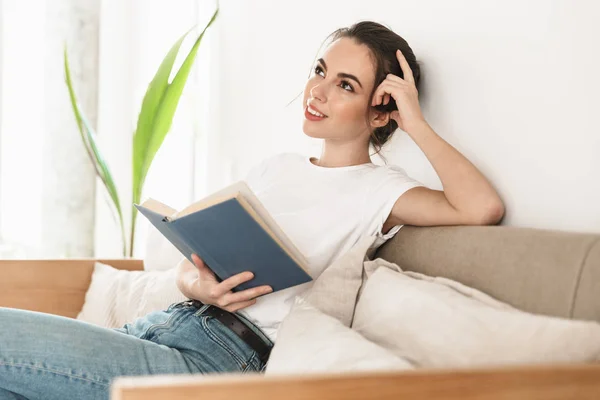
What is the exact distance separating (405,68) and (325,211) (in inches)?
13.7

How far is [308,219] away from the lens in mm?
1616

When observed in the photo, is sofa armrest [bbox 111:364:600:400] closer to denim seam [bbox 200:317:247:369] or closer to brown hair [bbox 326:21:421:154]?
denim seam [bbox 200:317:247:369]

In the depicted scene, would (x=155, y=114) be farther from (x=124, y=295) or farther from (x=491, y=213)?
(x=491, y=213)

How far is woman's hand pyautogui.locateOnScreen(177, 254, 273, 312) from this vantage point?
1.41 meters

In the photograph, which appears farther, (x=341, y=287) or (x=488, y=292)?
(x=341, y=287)

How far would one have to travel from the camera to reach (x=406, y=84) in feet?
5.22

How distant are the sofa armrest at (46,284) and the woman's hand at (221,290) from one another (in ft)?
2.64

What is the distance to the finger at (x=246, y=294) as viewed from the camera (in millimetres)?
1424

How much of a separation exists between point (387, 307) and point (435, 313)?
11 centimetres

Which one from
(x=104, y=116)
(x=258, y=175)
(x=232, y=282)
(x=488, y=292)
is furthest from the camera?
(x=104, y=116)

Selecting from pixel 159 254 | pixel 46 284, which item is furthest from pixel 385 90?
pixel 46 284

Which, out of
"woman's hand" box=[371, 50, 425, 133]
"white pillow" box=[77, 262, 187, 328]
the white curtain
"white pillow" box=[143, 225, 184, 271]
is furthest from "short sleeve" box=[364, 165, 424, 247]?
the white curtain

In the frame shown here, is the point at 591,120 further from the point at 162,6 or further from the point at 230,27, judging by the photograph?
the point at 162,6

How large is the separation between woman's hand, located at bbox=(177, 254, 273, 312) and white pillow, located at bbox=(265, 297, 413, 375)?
7.4 inches
